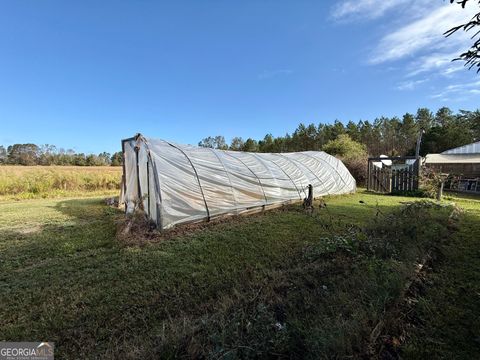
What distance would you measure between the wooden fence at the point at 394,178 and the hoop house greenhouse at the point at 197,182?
218 inches

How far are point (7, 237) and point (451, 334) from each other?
753 cm

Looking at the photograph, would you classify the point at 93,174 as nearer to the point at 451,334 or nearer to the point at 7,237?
the point at 7,237

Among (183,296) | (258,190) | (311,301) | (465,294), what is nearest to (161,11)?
(258,190)

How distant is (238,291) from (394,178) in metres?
12.2

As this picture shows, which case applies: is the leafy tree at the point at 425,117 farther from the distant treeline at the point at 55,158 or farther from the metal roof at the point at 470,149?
the distant treeline at the point at 55,158

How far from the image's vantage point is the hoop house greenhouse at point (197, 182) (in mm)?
5864

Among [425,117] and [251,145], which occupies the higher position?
[425,117]

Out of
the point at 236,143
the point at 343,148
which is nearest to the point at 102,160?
the point at 236,143

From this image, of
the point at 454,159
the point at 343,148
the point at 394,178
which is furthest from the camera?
the point at 343,148

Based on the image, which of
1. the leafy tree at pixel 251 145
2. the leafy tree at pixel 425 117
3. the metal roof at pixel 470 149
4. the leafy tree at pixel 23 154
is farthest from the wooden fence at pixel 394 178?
the leafy tree at pixel 23 154

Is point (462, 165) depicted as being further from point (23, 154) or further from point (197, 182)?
point (23, 154)

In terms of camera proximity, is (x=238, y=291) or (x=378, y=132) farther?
(x=378, y=132)

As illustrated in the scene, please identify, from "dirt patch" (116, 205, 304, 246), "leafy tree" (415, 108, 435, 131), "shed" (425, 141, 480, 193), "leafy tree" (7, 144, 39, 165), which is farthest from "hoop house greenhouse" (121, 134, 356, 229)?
"leafy tree" (7, 144, 39, 165)
